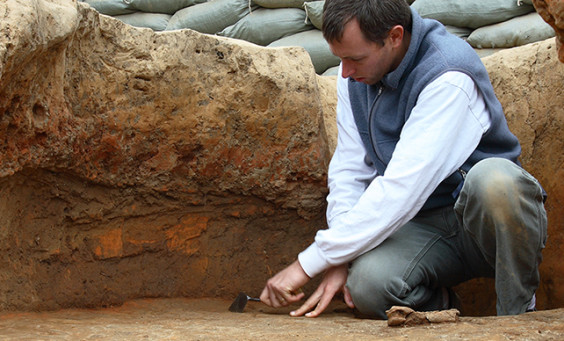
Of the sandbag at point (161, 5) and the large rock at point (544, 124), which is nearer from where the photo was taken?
the large rock at point (544, 124)

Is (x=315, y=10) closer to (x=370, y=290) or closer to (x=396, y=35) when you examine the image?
(x=396, y=35)

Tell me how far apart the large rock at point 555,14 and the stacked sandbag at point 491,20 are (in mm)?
2180

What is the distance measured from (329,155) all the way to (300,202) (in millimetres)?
193

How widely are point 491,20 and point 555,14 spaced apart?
94.9 inches

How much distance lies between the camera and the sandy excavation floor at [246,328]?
1356 mm

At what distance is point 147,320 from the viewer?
5.58 feet

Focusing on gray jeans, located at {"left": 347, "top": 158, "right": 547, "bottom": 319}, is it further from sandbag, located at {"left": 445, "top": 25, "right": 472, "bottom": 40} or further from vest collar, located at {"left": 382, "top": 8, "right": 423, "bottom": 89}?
sandbag, located at {"left": 445, "top": 25, "right": 472, "bottom": 40}

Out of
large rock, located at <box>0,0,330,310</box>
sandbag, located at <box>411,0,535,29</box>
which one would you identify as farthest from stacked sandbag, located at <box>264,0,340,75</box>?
large rock, located at <box>0,0,330,310</box>

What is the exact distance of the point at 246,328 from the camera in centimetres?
152

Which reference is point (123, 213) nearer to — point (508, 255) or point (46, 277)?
point (46, 277)

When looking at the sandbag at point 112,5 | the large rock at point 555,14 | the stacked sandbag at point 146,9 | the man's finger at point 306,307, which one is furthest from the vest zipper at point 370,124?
the sandbag at point 112,5

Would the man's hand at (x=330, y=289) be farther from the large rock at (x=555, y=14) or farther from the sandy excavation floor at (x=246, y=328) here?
the large rock at (x=555, y=14)

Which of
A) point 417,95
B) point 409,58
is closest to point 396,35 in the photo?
point 409,58

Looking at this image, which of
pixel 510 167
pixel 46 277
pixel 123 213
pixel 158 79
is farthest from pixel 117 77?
pixel 510 167
